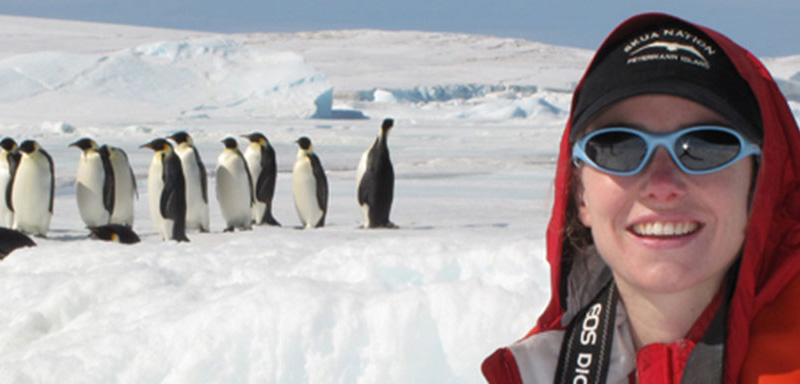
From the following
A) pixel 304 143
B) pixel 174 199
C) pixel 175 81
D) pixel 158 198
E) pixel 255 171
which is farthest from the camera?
pixel 175 81

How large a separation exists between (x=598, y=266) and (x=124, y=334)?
145 centimetres

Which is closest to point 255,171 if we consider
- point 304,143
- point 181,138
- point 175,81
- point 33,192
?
point 304,143

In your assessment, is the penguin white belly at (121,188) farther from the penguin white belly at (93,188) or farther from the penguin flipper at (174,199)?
the penguin flipper at (174,199)

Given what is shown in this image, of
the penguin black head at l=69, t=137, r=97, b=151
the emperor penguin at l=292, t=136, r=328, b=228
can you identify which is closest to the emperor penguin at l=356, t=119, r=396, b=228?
the emperor penguin at l=292, t=136, r=328, b=228

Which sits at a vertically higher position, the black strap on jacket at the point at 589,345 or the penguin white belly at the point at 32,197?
the black strap on jacket at the point at 589,345

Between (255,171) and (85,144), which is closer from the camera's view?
(85,144)

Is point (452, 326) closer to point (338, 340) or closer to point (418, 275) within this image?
point (338, 340)

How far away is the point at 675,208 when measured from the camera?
0.95 metres

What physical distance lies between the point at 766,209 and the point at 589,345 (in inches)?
10.9

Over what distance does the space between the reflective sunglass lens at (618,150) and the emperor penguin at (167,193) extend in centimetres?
676

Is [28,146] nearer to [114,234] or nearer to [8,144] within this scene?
[8,144]

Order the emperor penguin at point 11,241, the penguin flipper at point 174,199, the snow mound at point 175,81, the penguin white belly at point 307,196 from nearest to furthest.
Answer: the emperor penguin at point 11,241 → the penguin flipper at point 174,199 → the penguin white belly at point 307,196 → the snow mound at point 175,81

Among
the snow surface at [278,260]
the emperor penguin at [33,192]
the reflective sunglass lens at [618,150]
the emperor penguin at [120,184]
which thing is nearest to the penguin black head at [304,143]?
the snow surface at [278,260]

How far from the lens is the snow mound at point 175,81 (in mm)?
26688
